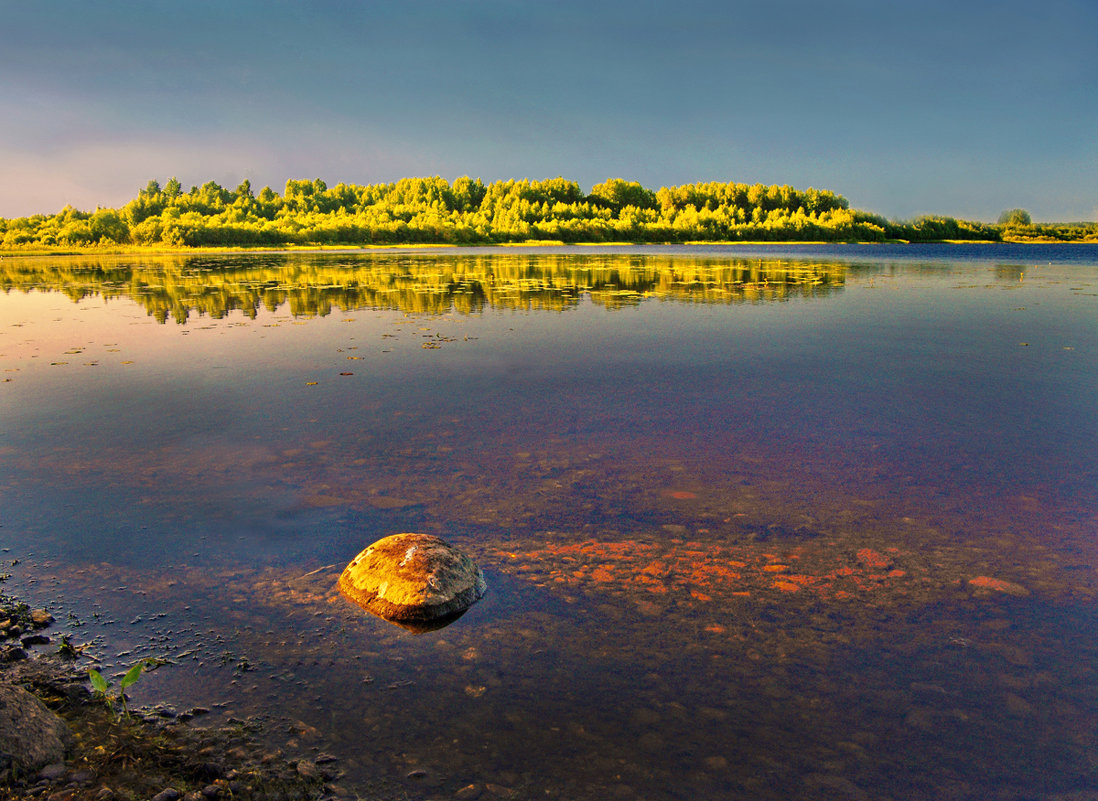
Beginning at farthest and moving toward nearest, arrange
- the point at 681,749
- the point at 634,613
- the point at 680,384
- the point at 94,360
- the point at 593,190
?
1. the point at 593,190
2. the point at 94,360
3. the point at 680,384
4. the point at 634,613
5. the point at 681,749

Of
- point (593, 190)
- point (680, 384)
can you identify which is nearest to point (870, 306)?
point (680, 384)

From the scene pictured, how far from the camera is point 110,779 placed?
3752 millimetres

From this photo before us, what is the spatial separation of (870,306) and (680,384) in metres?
16.7

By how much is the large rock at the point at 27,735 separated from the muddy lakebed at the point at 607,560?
2.14 feet

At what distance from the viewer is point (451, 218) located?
6383 inches

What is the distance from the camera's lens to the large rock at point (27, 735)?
12.1 feet

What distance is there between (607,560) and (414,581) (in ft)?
5.92

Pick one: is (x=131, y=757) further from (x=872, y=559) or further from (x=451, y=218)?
(x=451, y=218)

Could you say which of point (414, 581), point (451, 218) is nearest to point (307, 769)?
point (414, 581)

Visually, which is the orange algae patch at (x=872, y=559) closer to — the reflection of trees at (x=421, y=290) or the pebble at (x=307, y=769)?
the pebble at (x=307, y=769)

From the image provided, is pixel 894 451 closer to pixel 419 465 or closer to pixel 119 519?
pixel 419 465

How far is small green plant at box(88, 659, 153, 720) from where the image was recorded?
4.19m

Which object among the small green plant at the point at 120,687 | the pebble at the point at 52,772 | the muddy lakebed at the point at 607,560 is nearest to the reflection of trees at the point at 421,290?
the muddy lakebed at the point at 607,560

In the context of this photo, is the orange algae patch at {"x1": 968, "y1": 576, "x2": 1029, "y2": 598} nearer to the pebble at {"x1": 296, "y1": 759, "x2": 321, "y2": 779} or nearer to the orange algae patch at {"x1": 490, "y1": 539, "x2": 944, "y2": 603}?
the orange algae patch at {"x1": 490, "y1": 539, "x2": 944, "y2": 603}
